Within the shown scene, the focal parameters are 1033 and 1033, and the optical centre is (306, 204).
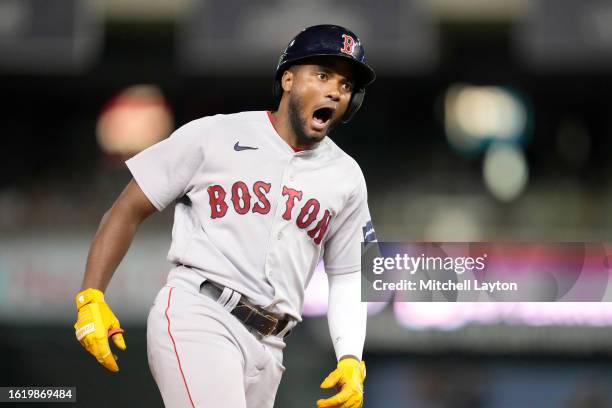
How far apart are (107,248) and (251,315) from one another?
41cm

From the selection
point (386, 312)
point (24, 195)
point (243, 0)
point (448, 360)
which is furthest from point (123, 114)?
point (448, 360)

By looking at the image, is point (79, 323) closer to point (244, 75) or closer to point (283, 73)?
point (283, 73)

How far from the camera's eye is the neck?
288 centimetres

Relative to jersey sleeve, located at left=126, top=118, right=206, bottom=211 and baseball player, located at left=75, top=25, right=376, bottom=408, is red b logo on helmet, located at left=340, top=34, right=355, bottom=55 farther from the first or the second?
jersey sleeve, located at left=126, top=118, right=206, bottom=211

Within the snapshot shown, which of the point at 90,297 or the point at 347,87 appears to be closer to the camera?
the point at 90,297

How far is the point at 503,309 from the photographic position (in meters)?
8.60

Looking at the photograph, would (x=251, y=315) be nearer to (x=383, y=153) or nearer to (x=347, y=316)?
(x=347, y=316)

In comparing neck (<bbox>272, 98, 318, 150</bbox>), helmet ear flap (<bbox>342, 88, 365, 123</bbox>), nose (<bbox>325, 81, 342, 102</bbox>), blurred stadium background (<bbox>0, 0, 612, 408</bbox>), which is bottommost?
blurred stadium background (<bbox>0, 0, 612, 408</bbox>)

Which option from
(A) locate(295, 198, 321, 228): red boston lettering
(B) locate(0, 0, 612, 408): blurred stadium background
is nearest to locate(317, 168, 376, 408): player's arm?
(A) locate(295, 198, 321, 228): red boston lettering

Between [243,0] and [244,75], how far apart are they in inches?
59.3

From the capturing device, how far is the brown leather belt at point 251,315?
2676mm

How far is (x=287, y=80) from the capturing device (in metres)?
2.88

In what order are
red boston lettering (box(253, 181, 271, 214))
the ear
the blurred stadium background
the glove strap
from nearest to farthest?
the glove strap, red boston lettering (box(253, 181, 271, 214)), the ear, the blurred stadium background

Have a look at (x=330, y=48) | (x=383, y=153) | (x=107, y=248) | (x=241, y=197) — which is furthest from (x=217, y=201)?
(x=383, y=153)
